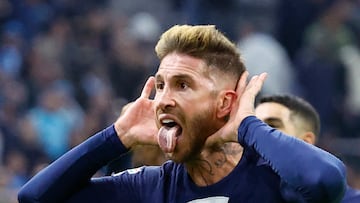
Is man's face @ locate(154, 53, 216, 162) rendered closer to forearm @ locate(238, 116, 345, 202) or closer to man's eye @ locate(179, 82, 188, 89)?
man's eye @ locate(179, 82, 188, 89)

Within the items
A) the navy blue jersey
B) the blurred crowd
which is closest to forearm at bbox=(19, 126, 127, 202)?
the navy blue jersey

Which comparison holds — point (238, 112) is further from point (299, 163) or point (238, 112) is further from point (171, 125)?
point (299, 163)

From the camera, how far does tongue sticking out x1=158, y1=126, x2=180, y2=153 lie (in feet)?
13.5

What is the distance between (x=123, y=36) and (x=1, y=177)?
10.2 feet

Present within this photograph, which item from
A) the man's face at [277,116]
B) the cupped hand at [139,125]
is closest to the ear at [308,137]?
the man's face at [277,116]

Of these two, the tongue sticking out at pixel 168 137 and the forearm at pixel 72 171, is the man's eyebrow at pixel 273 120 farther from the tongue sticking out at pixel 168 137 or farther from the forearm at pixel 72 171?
the tongue sticking out at pixel 168 137

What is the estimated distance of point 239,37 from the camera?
37.4ft

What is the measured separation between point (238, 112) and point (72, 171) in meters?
0.73

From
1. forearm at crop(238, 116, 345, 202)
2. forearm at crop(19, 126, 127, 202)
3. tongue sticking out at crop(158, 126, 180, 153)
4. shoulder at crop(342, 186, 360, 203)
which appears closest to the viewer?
forearm at crop(238, 116, 345, 202)

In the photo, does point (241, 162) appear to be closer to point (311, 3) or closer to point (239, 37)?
point (239, 37)

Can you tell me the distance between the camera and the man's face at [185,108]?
13.5 ft

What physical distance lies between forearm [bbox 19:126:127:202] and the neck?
1.12 ft

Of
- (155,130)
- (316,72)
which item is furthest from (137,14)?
(155,130)

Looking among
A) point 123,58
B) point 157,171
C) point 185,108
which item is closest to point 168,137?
point 185,108
